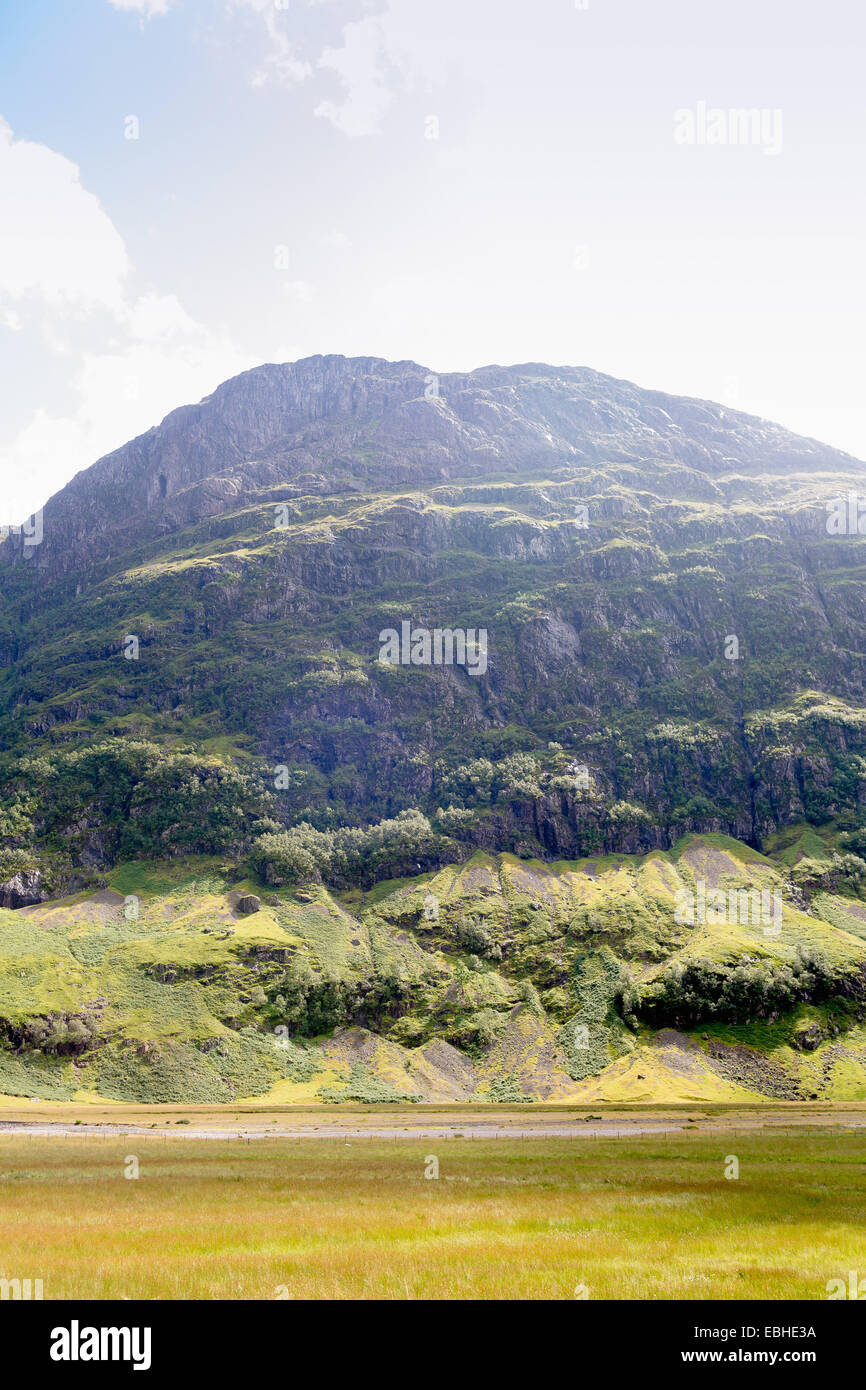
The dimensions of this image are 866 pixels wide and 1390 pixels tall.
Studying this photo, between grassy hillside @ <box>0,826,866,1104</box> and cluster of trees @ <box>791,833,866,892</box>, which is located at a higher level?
cluster of trees @ <box>791,833,866,892</box>

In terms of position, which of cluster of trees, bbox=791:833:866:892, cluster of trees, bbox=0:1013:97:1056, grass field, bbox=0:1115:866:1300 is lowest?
cluster of trees, bbox=0:1013:97:1056

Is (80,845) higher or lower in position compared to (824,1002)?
higher

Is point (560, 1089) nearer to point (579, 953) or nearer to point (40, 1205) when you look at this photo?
point (579, 953)

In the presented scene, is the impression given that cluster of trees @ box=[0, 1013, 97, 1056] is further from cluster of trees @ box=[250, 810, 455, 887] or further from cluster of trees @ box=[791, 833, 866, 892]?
cluster of trees @ box=[791, 833, 866, 892]

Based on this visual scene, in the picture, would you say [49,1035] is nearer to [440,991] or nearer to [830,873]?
[440,991]

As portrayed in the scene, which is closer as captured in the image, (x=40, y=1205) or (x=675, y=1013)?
(x=40, y=1205)

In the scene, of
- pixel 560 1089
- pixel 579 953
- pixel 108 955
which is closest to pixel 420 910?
pixel 579 953

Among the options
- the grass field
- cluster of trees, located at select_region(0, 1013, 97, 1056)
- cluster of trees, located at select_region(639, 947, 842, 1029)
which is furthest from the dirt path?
cluster of trees, located at select_region(639, 947, 842, 1029)
